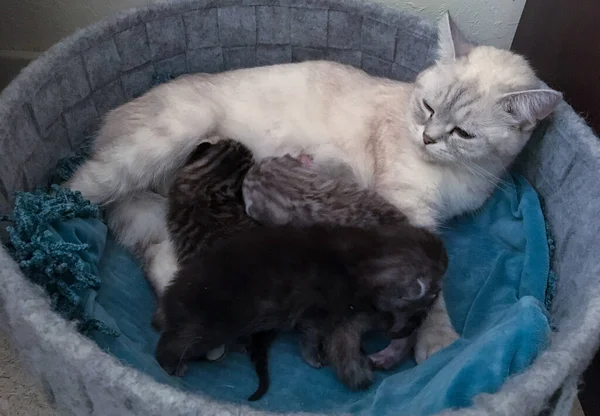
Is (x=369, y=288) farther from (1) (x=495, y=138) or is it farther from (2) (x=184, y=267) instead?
(1) (x=495, y=138)

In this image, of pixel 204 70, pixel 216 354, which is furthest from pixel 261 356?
pixel 204 70

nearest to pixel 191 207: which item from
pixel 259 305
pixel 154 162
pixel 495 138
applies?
pixel 154 162

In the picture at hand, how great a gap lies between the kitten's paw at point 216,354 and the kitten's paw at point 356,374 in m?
0.26

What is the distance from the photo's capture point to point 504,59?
1419mm

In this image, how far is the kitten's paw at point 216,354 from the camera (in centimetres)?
123

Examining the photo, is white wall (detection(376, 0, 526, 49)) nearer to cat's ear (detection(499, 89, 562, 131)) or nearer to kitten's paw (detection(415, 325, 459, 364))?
cat's ear (detection(499, 89, 562, 131))

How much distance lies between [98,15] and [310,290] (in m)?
1.35

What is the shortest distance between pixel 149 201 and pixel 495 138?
0.89m

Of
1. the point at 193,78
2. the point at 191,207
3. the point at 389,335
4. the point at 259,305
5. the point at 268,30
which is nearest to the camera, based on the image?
the point at 259,305

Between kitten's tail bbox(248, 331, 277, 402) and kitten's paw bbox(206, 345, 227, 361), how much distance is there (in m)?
0.06

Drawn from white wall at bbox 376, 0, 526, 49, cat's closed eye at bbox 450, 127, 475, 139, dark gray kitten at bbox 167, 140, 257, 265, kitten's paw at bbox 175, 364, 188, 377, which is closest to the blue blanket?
kitten's paw at bbox 175, 364, 188, 377

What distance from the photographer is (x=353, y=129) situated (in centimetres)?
158

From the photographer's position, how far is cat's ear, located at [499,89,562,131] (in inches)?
49.7

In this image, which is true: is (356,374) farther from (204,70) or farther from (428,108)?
(204,70)
